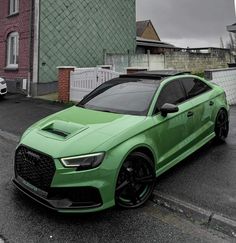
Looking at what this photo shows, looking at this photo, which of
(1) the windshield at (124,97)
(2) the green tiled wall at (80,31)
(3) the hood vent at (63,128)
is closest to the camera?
(3) the hood vent at (63,128)

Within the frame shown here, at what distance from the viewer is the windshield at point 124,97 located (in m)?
4.63

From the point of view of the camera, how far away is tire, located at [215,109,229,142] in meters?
6.23

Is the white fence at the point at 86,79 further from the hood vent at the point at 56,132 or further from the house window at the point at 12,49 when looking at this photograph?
the hood vent at the point at 56,132

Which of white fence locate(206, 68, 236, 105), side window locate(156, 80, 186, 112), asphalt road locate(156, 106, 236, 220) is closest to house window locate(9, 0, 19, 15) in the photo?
white fence locate(206, 68, 236, 105)

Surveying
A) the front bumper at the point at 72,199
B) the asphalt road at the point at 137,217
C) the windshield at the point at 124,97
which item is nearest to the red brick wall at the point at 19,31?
the windshield at the point at 124,97

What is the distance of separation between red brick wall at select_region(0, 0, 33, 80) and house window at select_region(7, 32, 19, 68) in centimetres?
21

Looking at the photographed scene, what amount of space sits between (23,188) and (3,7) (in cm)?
1555

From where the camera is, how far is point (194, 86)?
5.78 metres

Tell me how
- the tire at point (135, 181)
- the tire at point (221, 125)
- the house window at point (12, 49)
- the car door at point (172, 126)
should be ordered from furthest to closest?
the house window at point (12, 49), the tire at point (221, 125), the car door at point (172, 126), the tire at point (135, 181)

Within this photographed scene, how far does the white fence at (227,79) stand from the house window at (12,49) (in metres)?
9.52

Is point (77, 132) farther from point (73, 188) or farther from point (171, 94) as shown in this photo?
point (171, 94)

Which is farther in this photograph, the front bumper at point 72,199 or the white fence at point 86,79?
the white fence at point 86,79

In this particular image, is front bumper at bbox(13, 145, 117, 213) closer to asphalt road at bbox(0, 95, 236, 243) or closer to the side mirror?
asphalt road at bbox(0, 95, 236, 243)

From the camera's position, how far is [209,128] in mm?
5812
